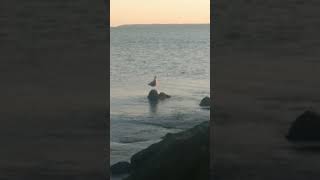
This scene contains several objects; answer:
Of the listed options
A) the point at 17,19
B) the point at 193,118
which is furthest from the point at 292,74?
the point at 193,118

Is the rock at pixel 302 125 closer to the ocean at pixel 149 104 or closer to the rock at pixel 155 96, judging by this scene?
the ocean at pixel 149 104

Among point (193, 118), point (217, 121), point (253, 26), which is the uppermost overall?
point (253, 26)

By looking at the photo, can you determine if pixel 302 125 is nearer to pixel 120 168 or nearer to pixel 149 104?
pixel 120 168

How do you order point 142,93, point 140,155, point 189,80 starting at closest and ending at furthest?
point 140,155 < point 142,93 < point 189,80

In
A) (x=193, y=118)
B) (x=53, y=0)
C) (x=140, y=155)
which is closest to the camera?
(x=53, y=0)

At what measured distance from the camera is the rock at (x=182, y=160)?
53.7 feet

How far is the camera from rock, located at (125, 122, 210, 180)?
1638 cm

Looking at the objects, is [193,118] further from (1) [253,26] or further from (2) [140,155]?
(1) [253,26]

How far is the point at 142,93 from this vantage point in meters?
59.7

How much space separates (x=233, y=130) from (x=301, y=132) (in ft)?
3.07

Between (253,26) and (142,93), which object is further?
(142,93)

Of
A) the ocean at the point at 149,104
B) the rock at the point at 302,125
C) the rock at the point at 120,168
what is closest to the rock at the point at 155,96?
the ocean at the point at 149,104

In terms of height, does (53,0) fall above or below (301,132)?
above

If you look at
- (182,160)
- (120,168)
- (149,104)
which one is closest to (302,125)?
(182,160)
